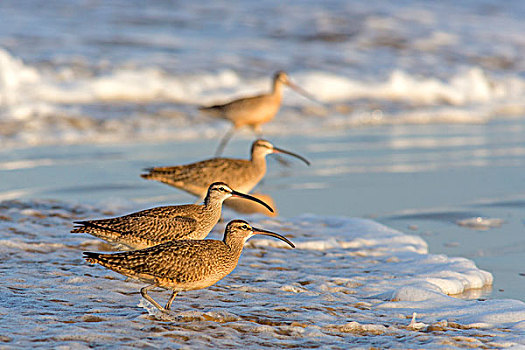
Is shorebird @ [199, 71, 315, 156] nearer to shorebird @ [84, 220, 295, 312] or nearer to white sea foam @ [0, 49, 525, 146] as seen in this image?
white sea foam @ [0, 49, 525, 146]

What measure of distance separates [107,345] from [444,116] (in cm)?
1246

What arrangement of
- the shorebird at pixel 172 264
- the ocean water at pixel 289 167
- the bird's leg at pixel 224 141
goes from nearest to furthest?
the shorebird at pixel 172 264 → the ocean water at pixel 289 167 → the bird's leg at pixel 224 141

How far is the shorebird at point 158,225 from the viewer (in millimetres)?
5348

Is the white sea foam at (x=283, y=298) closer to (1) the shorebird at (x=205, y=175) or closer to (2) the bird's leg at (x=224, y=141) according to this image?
(1) the shorebird at (x=205, y=175)

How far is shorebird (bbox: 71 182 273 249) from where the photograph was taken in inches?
211

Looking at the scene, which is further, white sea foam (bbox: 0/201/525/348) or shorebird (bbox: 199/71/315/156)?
shorebird (bbox: 199/71/315/156)

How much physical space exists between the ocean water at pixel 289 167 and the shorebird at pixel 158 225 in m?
0.31

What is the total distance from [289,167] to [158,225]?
508cm

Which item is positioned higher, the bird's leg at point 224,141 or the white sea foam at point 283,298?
the bird's leg at point 224,141

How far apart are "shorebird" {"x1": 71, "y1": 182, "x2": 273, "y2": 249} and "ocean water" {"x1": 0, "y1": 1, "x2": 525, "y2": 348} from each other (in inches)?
12.1

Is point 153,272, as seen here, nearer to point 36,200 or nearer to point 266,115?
point 36,200

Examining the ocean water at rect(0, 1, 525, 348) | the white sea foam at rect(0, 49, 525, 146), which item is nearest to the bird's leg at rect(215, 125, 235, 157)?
the ocean water at rect(0, 1, 525, 348)

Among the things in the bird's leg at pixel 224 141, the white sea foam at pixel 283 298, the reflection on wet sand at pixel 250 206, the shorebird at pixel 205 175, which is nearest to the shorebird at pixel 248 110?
the bird's leg at pixel 224 141

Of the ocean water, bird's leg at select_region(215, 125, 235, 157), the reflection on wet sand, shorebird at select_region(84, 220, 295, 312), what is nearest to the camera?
shorebird at select_region(84, 220, 295, 312)
